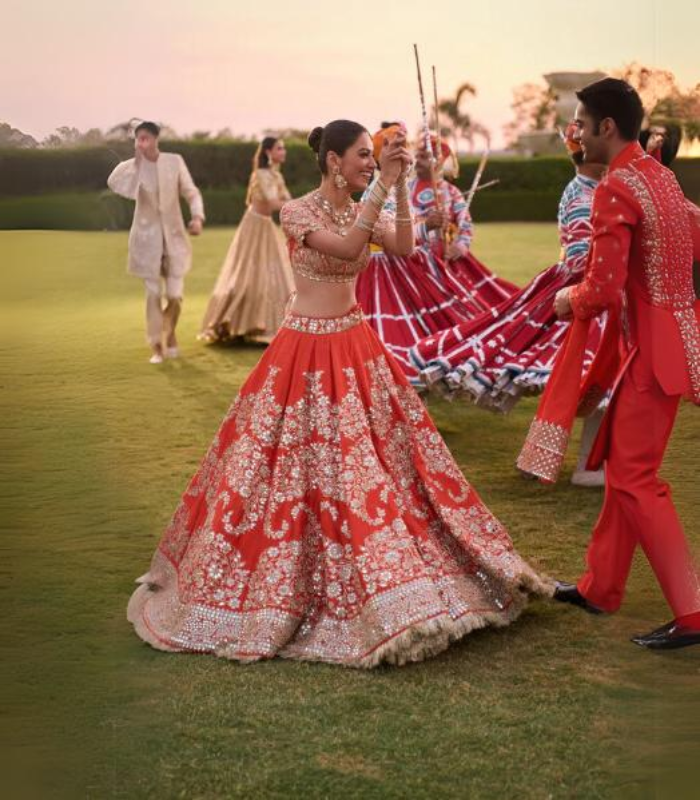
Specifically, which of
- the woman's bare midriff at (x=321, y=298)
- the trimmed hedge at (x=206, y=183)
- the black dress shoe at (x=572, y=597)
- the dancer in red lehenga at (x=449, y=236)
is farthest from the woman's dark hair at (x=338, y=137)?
the dancer in red lehenga at (x=449, y=236)

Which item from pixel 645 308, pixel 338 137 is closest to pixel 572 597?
pixel 645 308

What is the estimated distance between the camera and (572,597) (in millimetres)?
3793

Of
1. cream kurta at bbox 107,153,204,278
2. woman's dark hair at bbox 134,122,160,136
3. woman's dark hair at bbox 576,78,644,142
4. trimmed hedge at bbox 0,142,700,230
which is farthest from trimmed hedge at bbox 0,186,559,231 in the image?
woman's dark hair at bbox 576,78,644,142

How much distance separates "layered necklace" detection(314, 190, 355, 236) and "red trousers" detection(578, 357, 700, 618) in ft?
2.92

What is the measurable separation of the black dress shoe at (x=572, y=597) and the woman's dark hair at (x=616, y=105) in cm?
131

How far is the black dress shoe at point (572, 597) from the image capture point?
148 inches

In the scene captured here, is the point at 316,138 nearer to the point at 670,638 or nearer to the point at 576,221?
the point at 576,221

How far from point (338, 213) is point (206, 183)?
49.2 ft

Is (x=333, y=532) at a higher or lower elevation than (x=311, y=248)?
lower

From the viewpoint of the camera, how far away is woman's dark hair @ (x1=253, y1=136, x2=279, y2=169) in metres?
8.63

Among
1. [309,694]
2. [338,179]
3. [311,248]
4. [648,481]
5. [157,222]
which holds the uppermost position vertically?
[338,179]

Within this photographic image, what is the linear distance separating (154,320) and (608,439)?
4.98 meters

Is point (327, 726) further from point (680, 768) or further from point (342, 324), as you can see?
point (342, 324)

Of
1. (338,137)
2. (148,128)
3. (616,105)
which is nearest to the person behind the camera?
(616,105)
